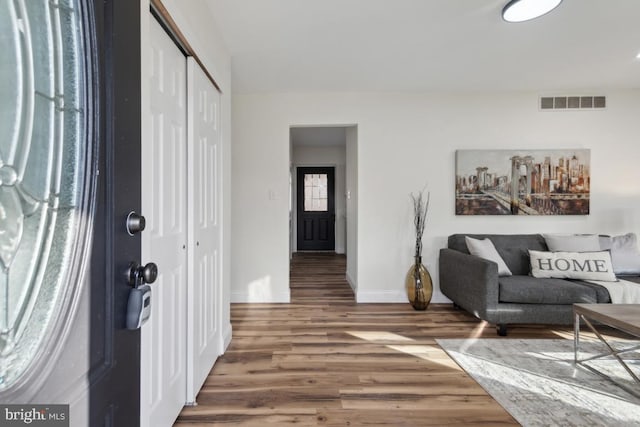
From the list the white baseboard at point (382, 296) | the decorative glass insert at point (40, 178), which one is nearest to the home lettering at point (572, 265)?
the white baseboard at point (382, 296)

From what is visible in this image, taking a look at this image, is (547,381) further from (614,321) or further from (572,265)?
(572,265)

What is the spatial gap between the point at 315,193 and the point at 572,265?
17.3ft

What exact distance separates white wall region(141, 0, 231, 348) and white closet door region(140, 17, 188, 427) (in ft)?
0.41

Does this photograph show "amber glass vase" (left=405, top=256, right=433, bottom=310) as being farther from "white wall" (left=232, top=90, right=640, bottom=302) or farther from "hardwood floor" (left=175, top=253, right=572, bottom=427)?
"white wall" (left=232, top=90, right=640, bottom=302)

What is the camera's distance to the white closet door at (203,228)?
5.67 feet

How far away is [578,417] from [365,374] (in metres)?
1.12

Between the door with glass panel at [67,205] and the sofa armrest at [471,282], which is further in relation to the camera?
the sofa armrest at [471,282]

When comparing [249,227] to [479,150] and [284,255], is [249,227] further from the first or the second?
[479,150]

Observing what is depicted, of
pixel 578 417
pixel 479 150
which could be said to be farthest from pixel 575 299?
pixel 479 150

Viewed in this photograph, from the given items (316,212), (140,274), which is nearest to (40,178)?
(140,274)

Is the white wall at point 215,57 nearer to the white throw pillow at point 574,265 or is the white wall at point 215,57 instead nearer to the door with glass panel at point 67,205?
the door with glass panel at point 67,205

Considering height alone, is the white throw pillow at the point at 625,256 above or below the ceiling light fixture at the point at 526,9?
below

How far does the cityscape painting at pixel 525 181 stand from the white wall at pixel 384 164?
0.10 m

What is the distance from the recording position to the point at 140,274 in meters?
0.75
